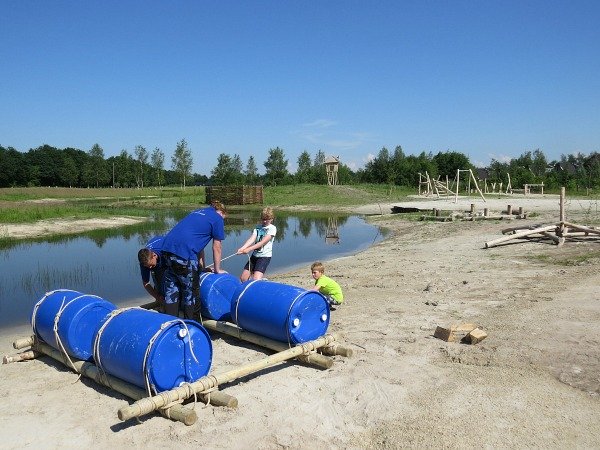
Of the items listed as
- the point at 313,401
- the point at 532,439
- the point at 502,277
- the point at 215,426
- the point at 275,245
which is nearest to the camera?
the point at 532,439

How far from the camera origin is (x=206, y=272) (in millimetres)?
8461

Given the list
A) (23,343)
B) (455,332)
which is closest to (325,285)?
(455,332)

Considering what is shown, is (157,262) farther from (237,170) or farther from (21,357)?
(237,170)

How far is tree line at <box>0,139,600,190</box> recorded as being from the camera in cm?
6444

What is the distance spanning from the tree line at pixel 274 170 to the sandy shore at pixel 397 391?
142 feet

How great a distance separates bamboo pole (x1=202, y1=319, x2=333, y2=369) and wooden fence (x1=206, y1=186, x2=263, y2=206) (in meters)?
43.3

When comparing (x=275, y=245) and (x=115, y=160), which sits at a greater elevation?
(x=115, y=160)

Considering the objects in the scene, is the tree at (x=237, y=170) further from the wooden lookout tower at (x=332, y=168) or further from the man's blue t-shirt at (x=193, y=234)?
the man's blue t-shirt at (x=193, y=234)

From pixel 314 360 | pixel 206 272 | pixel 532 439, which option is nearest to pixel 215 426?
pixel 314 360

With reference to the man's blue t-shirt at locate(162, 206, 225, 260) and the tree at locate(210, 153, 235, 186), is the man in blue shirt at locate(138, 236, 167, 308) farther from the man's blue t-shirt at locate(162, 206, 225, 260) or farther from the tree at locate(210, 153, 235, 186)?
the tree at locate(210, 153, 235, 186)

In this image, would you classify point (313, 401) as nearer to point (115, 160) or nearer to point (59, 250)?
point (59, 250)

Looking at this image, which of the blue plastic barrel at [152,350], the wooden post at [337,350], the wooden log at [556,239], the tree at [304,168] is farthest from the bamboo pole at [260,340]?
the tree at [304,168]

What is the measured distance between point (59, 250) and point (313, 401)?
18734 millimetres

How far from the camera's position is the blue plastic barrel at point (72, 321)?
6.65 meters
